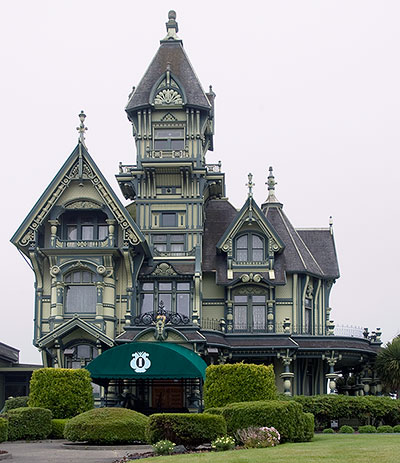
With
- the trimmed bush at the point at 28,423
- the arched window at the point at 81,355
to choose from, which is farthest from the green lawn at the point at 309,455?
the arched window at the point at 81,355

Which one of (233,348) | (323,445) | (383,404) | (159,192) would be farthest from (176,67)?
(323,445)

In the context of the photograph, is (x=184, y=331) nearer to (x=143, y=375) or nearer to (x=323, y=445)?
(x=143, y=375)

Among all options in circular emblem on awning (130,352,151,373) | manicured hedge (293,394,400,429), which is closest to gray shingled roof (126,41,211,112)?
circular emblem on awning (130,352,151,373)

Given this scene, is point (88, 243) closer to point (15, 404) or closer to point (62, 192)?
point (62, 192)

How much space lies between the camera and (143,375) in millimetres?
39938

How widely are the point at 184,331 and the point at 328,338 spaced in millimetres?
7699

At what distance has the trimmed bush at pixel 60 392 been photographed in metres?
36.6

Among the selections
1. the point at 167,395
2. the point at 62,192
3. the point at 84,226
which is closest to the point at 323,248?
the point at 167,395

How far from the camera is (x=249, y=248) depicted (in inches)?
1852

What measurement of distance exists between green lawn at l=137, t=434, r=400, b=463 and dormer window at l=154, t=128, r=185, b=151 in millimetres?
25006

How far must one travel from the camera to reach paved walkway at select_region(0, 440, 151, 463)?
24.2m

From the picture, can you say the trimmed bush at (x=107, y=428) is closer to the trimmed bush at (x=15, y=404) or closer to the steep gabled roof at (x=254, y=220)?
the trimmed bush at (x=15, y=404)

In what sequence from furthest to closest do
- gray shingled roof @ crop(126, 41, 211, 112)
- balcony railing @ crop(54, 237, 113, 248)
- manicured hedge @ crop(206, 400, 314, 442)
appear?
gray shingled roof @ crop(126, 41, 211, 112)
balcony railing @ crop(54, 237, 113, 248)
manicured hedge @ crop(206, 400, 314, 442)

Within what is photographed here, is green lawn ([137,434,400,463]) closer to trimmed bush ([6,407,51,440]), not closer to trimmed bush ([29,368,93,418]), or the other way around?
trimmed bush ([6,407,51,440])
